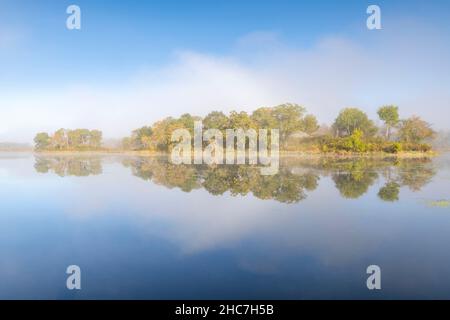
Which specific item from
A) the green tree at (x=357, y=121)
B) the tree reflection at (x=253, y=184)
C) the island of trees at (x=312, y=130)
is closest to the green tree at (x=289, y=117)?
the island of trees at (x=312, y=130)

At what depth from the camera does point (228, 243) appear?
6.29 m

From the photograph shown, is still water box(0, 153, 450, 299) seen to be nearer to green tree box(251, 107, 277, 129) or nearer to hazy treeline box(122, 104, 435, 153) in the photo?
hazy treeline box(122, 104, 435, 153)

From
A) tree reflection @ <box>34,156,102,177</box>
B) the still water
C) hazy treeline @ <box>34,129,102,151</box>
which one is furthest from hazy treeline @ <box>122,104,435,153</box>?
the still water

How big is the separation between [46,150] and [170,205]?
5135 cm

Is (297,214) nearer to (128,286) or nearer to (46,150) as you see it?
(128,286)

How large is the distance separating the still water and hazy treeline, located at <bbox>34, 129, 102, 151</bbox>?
46.8 m

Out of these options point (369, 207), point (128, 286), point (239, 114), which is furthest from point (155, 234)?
point (239, 114)

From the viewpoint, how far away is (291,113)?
4484 cm

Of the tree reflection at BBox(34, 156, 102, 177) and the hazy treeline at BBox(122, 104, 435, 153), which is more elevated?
the hazy treeline at BBox(122, 104, 435, 153)

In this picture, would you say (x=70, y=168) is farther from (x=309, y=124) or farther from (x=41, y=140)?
(x=41, y=140)

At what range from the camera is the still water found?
178 inches

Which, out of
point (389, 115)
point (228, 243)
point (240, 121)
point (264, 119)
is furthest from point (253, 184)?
point (389, 115)

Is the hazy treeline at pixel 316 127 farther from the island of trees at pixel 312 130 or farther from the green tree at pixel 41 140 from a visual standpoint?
the green tree at pixel 41 140

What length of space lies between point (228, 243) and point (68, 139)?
5637 cm
